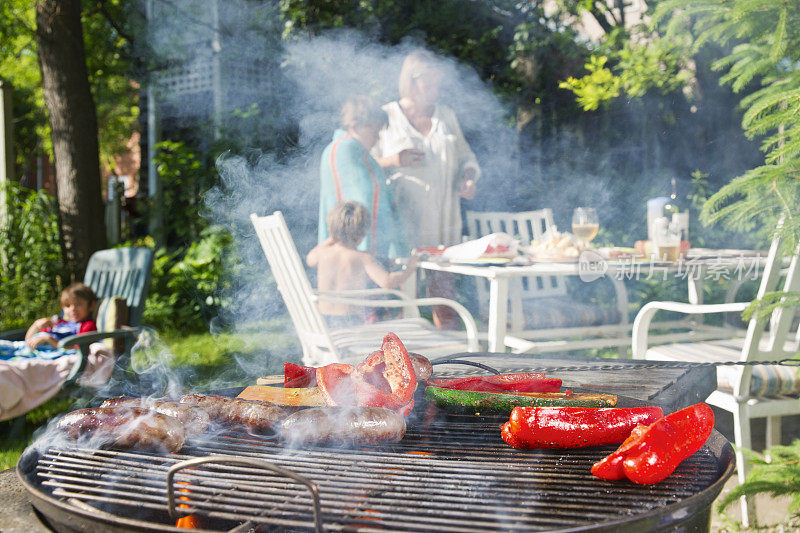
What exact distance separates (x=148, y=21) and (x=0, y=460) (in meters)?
8.91

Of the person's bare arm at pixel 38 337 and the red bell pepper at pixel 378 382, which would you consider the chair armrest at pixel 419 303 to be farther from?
the person's bare arm at pixel 38 337

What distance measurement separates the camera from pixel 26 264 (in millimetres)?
7711

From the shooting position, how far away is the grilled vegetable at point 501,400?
5.68ft

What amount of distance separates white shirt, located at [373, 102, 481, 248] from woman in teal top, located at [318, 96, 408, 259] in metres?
0.83

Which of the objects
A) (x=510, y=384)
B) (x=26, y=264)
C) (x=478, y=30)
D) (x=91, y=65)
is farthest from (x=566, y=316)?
(x=91, y=65)

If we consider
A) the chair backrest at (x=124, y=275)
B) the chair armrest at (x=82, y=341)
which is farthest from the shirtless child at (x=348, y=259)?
the chair backrest at (x=124, y=275)

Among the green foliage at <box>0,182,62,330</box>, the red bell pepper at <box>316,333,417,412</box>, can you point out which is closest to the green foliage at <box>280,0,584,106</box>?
the green foliage at <box>0,182,62,330</box>

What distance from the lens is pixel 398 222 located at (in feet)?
15.5

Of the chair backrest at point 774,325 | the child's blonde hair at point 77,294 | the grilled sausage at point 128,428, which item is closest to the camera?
the grilled sausage at point 128,428

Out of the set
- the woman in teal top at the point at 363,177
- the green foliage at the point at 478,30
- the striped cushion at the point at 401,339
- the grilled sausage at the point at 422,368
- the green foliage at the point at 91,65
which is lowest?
the striped cushion at the point at 401,339

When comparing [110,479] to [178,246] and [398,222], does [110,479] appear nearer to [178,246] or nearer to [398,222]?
[398,222]

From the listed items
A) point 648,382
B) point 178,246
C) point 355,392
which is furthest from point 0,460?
point 178,246

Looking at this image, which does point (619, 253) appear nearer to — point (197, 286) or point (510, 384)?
point (510, 384)

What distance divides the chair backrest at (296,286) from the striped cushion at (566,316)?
164cm
